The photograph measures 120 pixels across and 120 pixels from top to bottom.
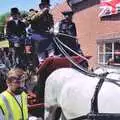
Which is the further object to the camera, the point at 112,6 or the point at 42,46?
the point at 112,6

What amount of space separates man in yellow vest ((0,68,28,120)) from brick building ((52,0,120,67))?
43.6ft

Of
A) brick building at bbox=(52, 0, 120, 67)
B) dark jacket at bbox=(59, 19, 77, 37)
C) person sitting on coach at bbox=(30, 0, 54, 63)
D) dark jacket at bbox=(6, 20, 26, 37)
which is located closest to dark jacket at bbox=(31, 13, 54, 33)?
person sitting on coach at bbox=(30, 0, 54, 63)

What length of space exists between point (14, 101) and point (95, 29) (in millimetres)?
16154

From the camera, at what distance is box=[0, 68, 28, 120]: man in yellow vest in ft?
17.3

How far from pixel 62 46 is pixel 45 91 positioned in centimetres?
102

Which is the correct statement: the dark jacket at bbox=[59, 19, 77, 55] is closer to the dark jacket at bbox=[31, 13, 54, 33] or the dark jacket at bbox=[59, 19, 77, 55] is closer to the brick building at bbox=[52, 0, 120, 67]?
the dark jacket at bbox=[31, 13, 54, 33]

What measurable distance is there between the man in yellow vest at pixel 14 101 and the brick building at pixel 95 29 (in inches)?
523

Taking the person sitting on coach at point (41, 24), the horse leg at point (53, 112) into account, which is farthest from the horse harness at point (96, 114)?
the person sitting on coach at point (41, 24)

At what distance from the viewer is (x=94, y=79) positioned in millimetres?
6023

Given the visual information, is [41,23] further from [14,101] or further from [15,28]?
[14,101]

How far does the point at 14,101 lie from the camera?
5.34 metres

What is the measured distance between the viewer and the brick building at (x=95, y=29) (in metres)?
19.6

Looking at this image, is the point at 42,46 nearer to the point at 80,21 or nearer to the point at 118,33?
the point at 118,33

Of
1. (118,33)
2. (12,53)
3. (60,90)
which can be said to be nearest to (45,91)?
(60,90)
